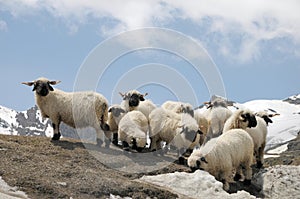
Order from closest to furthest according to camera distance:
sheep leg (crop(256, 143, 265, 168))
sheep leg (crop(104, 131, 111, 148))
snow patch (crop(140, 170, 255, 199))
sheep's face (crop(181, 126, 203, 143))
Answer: snow patch (crop(140, 170, 255, 199))
sheep's face (crop(181, 126, 203, 143))
sheep leg (crop(104, 131, 111, 148))
sheep leg (crop(256, 143, 265, 168))

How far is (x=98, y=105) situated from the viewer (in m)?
20.0

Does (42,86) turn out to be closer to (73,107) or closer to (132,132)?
(73,107)

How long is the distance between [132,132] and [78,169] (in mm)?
4969

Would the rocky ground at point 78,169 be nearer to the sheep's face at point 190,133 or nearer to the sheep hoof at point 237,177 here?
the sheep hoof at point 237,177

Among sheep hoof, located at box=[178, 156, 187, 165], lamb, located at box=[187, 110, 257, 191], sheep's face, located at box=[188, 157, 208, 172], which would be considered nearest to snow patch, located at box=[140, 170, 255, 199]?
sheep's face, located at box=[188, 157, 208, 172]

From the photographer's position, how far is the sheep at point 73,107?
19.9 m

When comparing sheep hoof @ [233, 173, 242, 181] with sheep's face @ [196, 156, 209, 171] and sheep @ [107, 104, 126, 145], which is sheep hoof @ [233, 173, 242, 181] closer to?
sheep's face @ [196, 156, 209, 171]

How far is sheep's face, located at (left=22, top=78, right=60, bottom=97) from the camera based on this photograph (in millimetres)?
20188

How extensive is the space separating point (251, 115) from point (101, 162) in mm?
6972

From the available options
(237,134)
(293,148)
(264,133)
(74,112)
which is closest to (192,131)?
(237,134)

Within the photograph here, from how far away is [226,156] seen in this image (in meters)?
17.2

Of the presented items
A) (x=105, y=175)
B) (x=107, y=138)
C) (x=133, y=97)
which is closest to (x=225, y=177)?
(x=105, y=175)

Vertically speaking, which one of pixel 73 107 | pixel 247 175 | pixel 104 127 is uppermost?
pixel 73 107

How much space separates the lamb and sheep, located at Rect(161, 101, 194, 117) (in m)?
3.12
